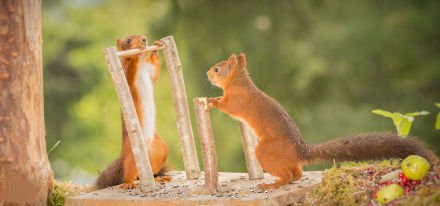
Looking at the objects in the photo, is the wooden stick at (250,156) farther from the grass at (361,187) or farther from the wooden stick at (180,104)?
the grass at (361,187)

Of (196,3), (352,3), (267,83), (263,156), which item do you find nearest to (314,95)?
(267,83)

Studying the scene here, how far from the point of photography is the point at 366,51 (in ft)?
22.4

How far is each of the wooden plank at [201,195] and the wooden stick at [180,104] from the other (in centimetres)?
27

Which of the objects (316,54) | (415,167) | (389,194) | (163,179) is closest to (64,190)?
(163,179)

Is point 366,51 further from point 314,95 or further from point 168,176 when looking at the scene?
point 168,176

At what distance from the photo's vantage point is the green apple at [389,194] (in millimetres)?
3359

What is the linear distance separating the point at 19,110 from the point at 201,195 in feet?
4.02

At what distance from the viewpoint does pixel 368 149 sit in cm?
369

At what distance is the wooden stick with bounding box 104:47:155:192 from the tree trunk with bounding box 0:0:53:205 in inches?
20.9

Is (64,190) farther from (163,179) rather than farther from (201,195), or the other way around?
(201,195)

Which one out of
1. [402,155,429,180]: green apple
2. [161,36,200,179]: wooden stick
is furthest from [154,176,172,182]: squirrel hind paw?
[402,155,429,180]: green apple

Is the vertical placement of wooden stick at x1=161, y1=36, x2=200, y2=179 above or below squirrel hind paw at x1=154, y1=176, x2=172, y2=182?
above

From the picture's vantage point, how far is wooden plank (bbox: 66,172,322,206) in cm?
360

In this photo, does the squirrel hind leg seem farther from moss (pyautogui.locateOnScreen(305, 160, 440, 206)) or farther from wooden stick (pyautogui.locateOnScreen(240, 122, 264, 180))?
wooden stick (pyautogui.locateOnScreen(240, 122, 264, 180))
